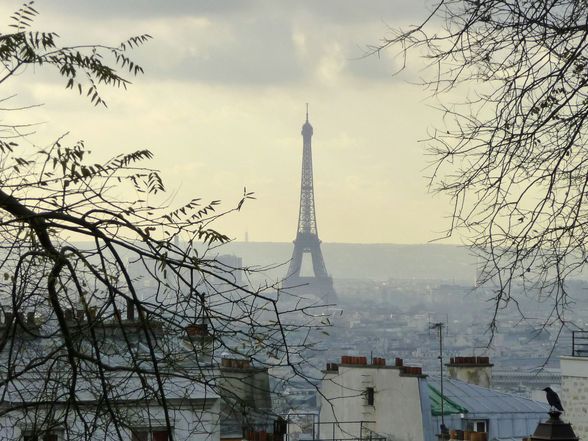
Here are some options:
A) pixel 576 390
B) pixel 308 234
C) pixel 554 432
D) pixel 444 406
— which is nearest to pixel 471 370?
pixel 444 406

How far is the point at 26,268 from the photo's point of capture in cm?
902

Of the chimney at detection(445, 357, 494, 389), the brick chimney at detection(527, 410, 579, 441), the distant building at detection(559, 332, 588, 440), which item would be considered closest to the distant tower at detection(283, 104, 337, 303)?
the chimney at detection(445, 357, 494, 389)

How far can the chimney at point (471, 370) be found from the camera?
3275 cm

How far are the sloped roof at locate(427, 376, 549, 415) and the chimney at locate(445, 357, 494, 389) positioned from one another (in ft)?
5.94

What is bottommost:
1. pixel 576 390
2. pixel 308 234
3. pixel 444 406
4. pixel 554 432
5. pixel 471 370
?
pixel 554 432

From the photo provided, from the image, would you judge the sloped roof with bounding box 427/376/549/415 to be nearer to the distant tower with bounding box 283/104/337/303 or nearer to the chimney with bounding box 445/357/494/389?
the chimney with bounding box 445/357/494/389

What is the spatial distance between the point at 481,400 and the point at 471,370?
3827 mm

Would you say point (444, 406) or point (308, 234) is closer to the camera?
point (444, 406)

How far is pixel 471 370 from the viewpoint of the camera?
109 ft

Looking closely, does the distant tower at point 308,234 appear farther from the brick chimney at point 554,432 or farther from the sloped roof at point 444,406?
the brick chimney at point 554,432

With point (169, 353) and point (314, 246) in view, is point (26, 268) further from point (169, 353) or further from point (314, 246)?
point (314, 246)

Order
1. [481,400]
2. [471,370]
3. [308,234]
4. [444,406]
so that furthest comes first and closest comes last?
[308,234] → [471,370] → [481,400] → [444,406]

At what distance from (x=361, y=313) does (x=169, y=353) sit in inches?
5576

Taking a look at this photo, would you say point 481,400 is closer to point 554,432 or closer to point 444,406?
point 444,406
